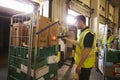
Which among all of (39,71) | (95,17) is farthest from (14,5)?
(95,17)

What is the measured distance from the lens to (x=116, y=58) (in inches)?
213

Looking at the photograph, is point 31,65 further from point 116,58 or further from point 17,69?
point 116,58

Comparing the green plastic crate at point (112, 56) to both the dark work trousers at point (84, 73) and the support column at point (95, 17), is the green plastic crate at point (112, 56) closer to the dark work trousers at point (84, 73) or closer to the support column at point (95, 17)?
the dark work trousers at point (84, 73)

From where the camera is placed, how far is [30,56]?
10.3 feet

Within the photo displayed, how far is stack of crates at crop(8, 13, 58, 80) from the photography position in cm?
315

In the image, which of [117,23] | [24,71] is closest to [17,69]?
[24,71]

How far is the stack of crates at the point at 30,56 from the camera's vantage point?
315 centimetres

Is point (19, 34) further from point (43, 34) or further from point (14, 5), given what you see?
point (14, 5)

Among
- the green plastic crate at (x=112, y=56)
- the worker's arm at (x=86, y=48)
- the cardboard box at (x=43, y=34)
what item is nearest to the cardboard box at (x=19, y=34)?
the cardboard box at (x=43, y=34)

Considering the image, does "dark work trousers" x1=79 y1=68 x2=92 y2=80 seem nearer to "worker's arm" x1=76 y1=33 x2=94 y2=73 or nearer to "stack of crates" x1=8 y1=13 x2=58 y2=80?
"worker's arm" x1=76 y1=33 x2=94 y2=73

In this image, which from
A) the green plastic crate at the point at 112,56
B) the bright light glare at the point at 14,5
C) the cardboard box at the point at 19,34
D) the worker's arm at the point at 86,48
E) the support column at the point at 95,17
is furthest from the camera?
the support column at the point at 95,17

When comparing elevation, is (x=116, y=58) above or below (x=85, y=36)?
below

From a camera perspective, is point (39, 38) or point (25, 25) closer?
point (39, 38)

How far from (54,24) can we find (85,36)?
97cm
